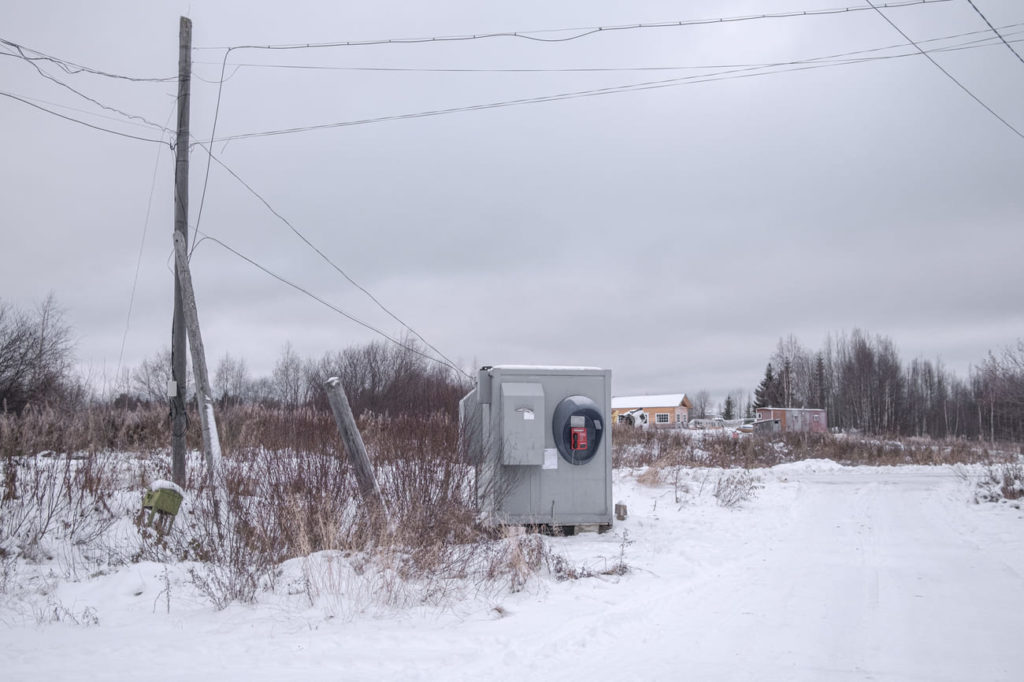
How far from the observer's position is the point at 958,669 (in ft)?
15.7

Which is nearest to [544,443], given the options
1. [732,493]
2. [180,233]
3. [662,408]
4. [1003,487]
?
[180,233]

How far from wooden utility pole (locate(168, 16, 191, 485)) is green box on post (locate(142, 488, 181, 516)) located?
239 cm

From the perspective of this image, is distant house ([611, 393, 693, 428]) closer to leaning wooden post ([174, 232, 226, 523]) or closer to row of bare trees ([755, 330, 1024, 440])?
row of bare trees ([755, 330, 1024, 440])

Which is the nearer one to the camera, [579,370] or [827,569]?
[827,569]

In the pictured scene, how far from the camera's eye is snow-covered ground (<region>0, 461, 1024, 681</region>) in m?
4.82

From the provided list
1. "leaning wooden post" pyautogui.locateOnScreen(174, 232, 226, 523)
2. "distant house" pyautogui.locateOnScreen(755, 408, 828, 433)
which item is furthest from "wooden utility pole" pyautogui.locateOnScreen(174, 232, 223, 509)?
"distant house" pyautogui.locateOnScreen(755, 408, 828, 433)

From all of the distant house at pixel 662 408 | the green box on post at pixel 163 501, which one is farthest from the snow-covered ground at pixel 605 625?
the distant house at pixel 662 408

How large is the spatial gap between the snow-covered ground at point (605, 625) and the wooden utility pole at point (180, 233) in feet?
11.2

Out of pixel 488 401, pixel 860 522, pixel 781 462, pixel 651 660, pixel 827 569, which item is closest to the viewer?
pixel 651 660

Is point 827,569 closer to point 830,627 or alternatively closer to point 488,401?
point 830,627

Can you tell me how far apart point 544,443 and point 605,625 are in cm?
378

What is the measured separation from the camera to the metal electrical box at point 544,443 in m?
9.24

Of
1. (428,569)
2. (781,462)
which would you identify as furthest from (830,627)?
(781,462)

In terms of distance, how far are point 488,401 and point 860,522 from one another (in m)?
6.51
